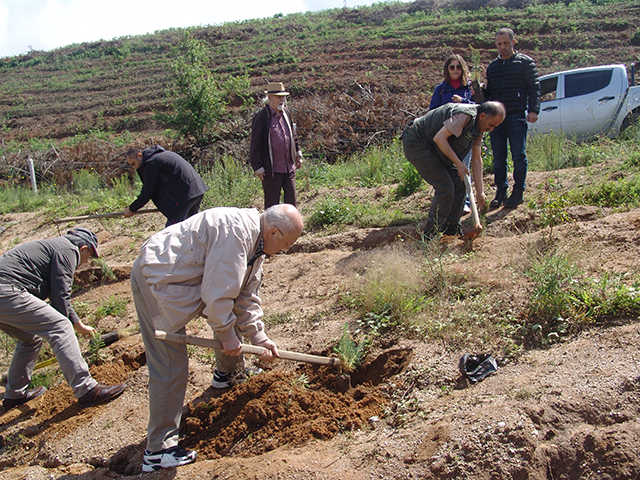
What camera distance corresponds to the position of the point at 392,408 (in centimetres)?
335

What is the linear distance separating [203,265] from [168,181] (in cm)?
264

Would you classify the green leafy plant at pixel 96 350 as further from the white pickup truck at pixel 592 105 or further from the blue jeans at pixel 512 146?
the white pickup truck at pixel 592 105

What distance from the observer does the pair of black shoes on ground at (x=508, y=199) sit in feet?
19.7

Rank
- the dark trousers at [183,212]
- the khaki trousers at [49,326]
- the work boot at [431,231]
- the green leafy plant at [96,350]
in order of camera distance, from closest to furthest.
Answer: the khaki trousers at [49,326] → the green leafy plant at [96,350] → the dark trousers at [183,212] → the work boot at [431,231]

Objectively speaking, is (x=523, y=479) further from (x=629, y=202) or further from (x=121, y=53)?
(x=121, y=53)

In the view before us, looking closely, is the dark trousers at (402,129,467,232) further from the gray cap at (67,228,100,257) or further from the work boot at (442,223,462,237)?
the gray cap at (67,228,100,257)

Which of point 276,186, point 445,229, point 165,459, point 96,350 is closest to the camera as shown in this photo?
point 165,459

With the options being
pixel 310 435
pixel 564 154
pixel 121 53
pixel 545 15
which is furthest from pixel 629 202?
pixel 121 53

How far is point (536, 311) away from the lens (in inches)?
147

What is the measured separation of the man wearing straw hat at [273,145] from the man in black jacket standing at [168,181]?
104cm

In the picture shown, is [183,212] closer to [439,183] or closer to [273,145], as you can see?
[273,145]

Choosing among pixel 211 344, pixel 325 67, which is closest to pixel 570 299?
pixel 211 344

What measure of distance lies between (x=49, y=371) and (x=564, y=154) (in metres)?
7.31

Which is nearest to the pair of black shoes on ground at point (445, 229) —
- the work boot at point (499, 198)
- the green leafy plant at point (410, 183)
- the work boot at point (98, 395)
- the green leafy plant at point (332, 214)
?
the work boot at point (499, 198)
